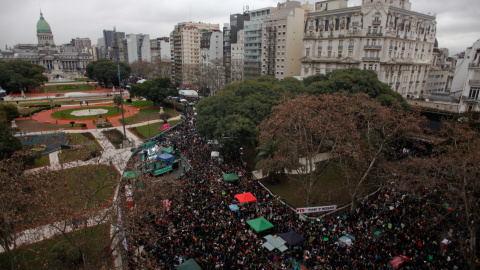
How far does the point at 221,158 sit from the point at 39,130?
34.9 m

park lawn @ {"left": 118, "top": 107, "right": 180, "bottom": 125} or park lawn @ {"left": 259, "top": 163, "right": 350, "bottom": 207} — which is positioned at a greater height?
park lawn @ {"left": 118, "top": 107, "right": 180, "bottom": 125}

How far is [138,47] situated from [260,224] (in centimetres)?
18909

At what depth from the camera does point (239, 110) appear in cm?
3647

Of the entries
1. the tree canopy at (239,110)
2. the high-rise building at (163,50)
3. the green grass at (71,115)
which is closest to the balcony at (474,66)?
the tree canopy at (239,110)

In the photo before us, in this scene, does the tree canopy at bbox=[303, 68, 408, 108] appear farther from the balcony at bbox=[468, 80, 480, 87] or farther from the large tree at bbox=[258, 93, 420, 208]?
the large tree at bbox=[258, 93, 420, 208]

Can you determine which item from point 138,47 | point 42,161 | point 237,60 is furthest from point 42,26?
point 42,161

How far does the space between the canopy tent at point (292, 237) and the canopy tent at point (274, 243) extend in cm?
30

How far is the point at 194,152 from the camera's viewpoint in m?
38.7

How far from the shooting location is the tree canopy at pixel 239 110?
33906 millimetres

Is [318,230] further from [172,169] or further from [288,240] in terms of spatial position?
[172,169]

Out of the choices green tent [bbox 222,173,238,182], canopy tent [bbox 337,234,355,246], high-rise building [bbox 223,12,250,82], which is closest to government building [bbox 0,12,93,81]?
high-rise building [bbox 223,12,250,82]

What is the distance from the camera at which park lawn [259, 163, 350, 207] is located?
26938 mm

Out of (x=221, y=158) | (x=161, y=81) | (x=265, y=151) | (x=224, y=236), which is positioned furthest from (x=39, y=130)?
(x=224, y=236)

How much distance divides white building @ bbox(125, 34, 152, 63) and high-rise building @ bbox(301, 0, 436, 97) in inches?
5127
